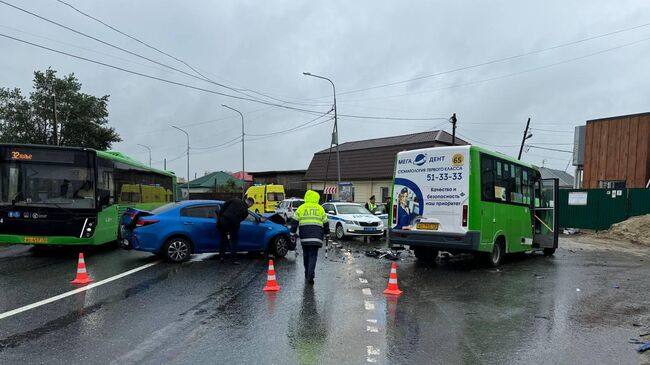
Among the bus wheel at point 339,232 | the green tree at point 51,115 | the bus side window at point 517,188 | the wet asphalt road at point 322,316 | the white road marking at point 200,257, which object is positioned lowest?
the bus wheel at point 339,232

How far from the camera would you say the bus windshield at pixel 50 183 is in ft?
36.8

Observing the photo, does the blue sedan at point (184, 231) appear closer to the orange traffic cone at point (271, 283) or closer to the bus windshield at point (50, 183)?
the bus windshield at point (50, 183)

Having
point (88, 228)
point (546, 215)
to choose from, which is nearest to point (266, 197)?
point (88, 228)

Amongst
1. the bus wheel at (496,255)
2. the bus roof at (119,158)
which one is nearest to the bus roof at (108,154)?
the bus roof at (119,158)

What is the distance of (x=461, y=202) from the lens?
10516 mm

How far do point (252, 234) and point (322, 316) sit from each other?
219 inches

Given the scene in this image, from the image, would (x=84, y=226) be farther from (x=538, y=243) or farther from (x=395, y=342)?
(x=538, y=243)

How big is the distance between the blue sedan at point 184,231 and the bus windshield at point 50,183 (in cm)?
124

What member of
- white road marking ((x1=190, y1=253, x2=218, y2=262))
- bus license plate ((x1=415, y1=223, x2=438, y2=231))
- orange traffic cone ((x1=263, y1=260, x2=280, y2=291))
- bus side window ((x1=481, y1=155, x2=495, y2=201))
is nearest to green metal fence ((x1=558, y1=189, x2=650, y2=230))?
bus side window ((x1=481, y1=155, x2=495, y2=201))

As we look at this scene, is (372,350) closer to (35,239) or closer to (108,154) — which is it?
(35,239)

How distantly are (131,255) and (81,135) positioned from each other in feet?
108

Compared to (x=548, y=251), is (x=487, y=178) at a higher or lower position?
higher

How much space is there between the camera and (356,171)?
4428 centimetres

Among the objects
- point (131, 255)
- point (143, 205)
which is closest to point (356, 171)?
point (143, 205)
